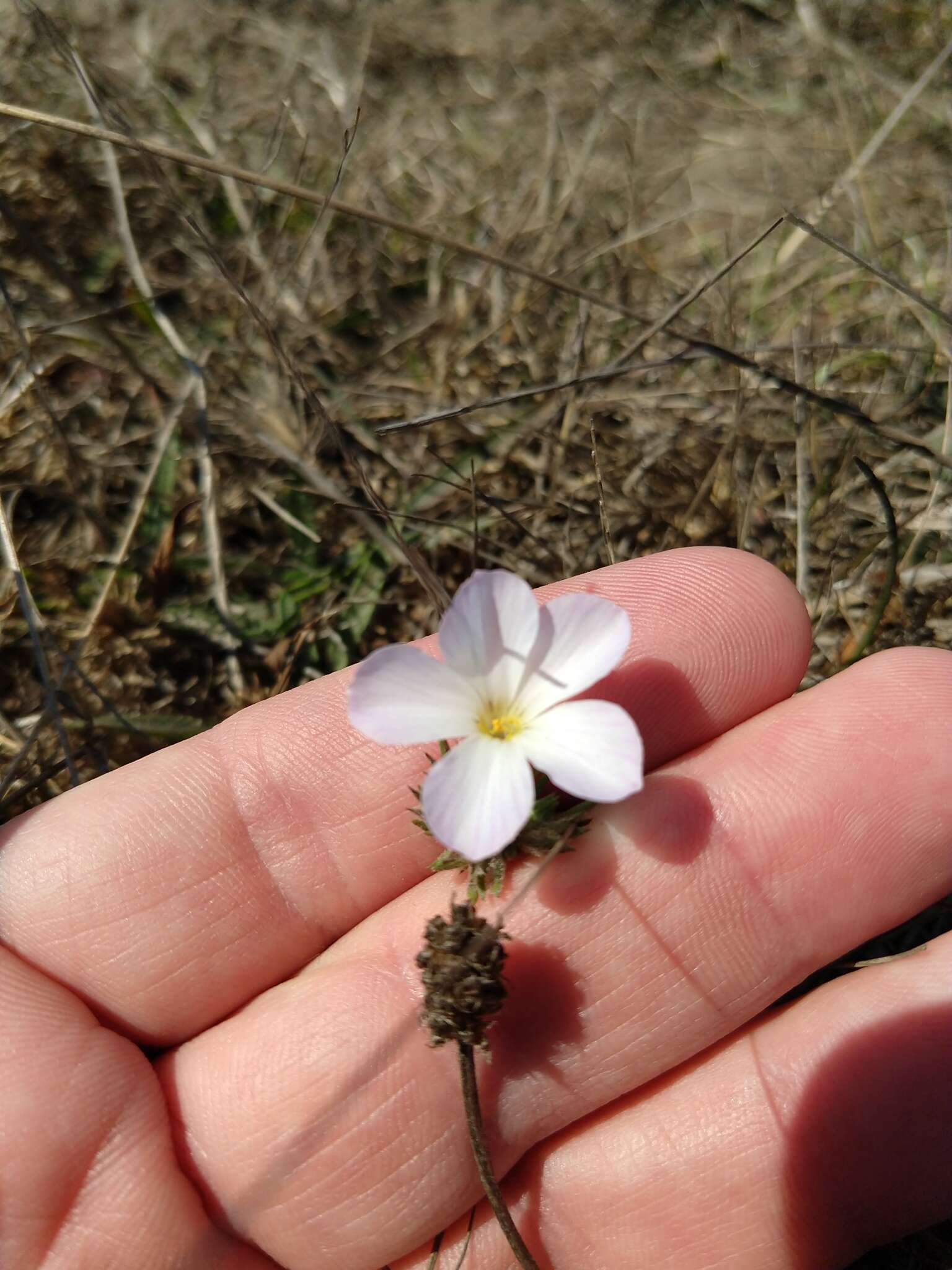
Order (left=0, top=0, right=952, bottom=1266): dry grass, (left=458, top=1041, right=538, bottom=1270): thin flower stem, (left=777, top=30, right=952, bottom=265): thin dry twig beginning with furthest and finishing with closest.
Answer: (left=0, top=0, right=952, bottom=1266): dry grass, (left=777, top=30, right=952, bottom=265): thin dry twig, (left=458, top=1041, right=538, bottom=1270): thin flower stem

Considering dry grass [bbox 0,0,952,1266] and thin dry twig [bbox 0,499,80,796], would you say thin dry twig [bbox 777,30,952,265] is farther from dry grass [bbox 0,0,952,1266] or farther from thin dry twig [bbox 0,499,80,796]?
thin dry twig [bbox 0,499,80,796]

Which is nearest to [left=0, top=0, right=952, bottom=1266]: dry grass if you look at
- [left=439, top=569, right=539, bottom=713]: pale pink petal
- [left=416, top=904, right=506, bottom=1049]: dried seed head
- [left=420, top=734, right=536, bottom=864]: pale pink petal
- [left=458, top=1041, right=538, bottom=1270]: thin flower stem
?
[left=439, top=569, right=539, bottom=713]: pale pink petal

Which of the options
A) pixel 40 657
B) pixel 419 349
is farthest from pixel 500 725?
pixel 419 349

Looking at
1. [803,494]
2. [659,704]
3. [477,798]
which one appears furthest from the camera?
[803,494]

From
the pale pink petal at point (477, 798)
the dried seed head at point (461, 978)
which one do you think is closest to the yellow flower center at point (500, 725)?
the pale pink petal at point (477, 798)

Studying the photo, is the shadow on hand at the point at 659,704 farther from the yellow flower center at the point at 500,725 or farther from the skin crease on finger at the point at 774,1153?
the skin crease on finger at the point at 774,1153

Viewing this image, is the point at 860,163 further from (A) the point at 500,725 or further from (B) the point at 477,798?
(B) the point at 477,798

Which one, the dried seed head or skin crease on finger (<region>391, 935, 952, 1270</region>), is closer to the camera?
the dried seed head
